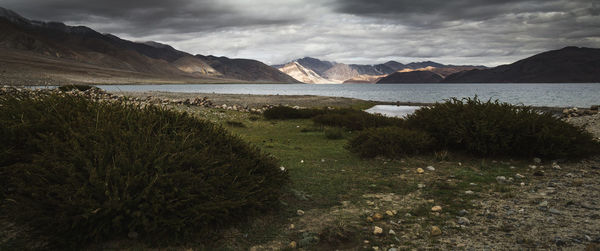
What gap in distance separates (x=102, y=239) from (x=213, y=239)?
4.04ft

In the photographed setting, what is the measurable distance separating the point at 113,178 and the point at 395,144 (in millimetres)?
7244

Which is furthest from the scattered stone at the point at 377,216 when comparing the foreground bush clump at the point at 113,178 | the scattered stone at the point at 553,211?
the scattered stone at the point at 553,211

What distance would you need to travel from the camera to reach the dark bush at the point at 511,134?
8414mm

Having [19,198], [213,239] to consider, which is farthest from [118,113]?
[213,239]

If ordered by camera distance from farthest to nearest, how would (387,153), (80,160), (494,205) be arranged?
1. (387,153)
2. (494,205)
3. (80,160)

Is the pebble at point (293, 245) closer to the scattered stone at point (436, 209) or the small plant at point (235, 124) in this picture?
the scattered stone at point (436, 209)

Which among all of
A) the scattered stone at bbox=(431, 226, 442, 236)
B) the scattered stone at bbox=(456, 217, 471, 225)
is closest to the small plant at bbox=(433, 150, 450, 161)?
the scattered stone at bbox=(456, 217, 471, 225)

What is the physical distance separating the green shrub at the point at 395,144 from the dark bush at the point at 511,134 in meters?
0.75

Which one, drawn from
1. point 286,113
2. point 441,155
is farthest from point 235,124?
point 441,155

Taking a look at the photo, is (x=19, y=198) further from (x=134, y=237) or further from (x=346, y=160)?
(x=346, y=160)

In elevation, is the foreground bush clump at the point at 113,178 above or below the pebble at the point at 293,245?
above

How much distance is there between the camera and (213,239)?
4074 mm

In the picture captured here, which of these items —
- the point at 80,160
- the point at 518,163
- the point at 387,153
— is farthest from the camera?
the point at 387,153

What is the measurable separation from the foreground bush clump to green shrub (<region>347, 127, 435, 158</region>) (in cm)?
463
